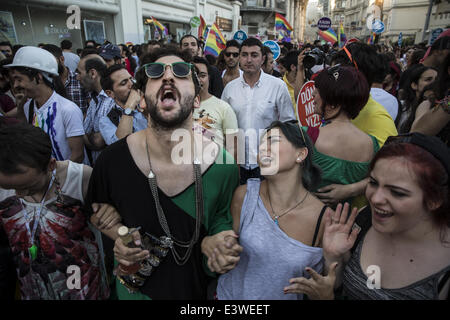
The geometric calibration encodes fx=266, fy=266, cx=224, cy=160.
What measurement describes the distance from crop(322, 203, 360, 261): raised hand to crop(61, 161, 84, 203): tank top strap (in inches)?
59.5

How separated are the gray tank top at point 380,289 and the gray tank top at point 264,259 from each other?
0.16m

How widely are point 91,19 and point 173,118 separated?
1366 cm

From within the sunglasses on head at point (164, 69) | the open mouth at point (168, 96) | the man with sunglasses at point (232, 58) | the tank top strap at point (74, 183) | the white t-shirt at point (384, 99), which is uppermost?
the man with sunglasses at point (232, 58)

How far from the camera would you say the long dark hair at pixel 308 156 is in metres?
1.63

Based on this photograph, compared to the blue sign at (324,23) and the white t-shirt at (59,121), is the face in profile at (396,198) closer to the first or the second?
the white t-shirt at (59,121)

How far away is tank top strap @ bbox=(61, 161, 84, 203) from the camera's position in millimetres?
1686

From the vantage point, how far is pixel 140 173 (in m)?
1.53

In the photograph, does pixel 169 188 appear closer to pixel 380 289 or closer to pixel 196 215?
pixel 196 215

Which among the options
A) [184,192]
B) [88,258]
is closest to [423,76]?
[184,192]

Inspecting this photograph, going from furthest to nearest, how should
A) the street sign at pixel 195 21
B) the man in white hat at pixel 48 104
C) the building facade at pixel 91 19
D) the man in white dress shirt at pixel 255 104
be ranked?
the street sign at pixel 195 21, the building facade at pixel 91 19, the man in white dress shirt at pixel 255 104, the man in white hat at pixel 48 104

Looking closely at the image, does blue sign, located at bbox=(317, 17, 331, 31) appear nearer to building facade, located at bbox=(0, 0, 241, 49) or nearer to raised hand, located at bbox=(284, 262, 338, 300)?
building facade, located at bbox=(0, 0, 241, 49)

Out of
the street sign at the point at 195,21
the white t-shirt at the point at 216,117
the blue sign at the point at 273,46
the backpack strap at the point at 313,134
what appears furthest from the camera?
the street sign at the point at 195,21

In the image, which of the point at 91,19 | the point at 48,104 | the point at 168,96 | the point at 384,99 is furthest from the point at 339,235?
the point at 91,19

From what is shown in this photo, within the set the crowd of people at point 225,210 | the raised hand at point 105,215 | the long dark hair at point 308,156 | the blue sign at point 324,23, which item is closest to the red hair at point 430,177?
the crowd of people at point 225,210
